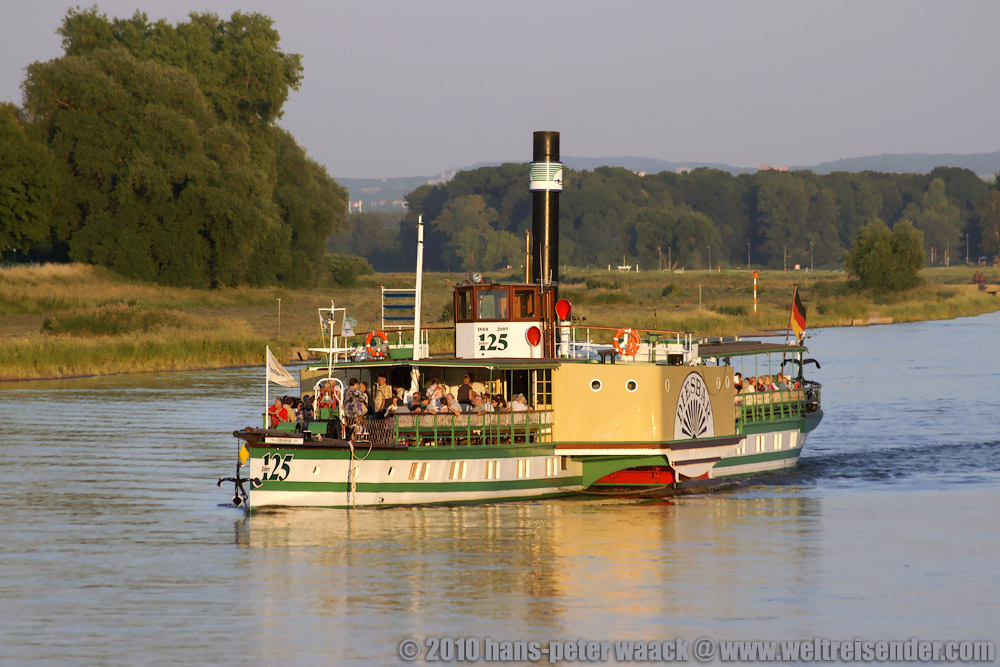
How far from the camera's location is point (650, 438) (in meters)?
33.7

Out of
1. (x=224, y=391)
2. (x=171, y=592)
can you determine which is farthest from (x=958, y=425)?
(x=171, y=592)

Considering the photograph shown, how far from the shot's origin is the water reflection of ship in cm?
2381

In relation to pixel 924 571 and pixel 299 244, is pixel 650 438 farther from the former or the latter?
pixel 299 244

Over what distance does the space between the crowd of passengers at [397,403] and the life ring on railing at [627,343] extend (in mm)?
2733

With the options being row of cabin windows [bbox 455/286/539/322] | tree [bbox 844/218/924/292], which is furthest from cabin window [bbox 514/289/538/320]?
tree [bbox 844/218/924/292]

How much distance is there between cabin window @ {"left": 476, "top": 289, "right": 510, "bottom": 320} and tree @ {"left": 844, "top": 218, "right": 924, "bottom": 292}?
124m

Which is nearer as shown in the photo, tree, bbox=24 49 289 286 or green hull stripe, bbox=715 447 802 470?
green hull stripe, bbox=715 447 802 470

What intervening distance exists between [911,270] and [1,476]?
13077cm

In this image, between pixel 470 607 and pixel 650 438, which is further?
pixel 650 438

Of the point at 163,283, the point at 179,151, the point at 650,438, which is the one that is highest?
the point at 179,151

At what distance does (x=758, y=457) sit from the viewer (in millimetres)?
40250

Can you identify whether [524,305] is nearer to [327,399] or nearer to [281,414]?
[327,399]

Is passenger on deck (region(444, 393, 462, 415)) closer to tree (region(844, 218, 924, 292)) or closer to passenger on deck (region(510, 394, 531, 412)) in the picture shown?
passenger on deck (region(510, 394, 531, 412))

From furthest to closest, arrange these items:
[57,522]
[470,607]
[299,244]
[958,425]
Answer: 1. [299,244]
2. [958,425]
3. [57,522]
4. [470,607]
